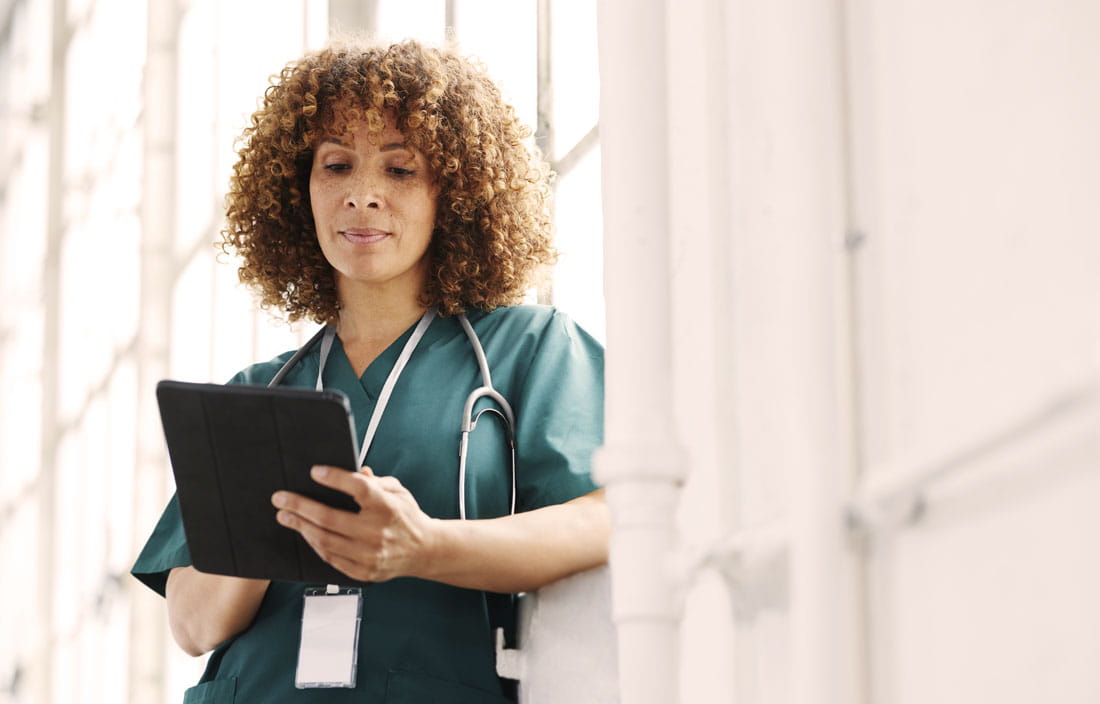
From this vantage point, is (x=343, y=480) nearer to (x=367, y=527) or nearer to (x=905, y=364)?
(x=367, y=527)

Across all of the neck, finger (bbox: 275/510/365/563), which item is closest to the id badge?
finger (bbox: 275/510/365/563)

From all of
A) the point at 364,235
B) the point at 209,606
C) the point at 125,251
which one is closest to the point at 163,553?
the point at 209,606

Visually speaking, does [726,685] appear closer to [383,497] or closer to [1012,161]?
[1012,161]

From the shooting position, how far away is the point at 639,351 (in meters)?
0.78

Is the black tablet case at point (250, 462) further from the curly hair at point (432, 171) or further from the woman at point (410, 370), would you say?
the curly hair at point (432, 171)

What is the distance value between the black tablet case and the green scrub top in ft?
0.33

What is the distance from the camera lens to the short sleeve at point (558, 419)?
1.35 m

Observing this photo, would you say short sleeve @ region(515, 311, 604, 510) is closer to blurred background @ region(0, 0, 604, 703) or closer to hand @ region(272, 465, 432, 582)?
hand @ region(272, 465, 432, 582)

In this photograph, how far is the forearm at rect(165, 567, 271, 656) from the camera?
4.49 ft

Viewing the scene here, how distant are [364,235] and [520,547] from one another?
1.31 ft

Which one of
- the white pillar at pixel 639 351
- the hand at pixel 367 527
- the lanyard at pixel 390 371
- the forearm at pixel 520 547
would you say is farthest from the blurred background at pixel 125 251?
the white pillar at pixel 639 351

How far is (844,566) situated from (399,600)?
0.81 metres

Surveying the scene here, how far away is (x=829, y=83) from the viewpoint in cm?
62

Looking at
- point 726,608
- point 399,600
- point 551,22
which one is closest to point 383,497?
point 399,600
